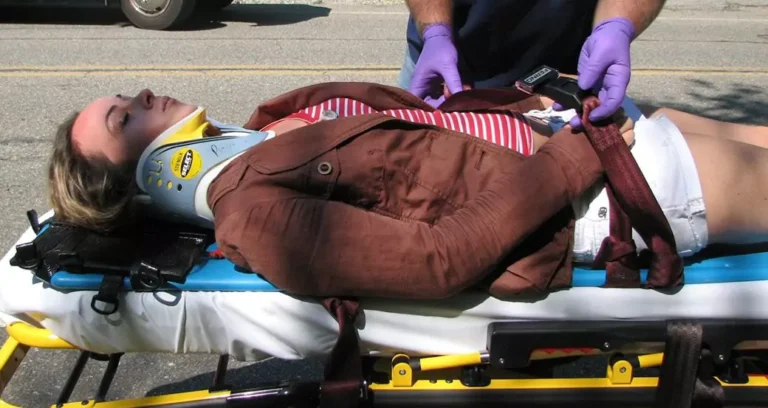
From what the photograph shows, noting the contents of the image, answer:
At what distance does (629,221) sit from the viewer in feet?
6.82

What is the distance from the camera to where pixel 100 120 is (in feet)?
7.72

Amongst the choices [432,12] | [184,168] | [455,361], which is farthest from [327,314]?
[432,12]

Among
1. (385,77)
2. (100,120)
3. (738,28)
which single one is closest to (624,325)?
(100,120)

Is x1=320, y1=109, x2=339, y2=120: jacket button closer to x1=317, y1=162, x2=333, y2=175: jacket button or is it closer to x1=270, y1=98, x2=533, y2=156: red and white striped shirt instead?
x1=270, y1=98, x2=533, y2=156: red and white striped shirt

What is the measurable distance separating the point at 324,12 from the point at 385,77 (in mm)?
3597

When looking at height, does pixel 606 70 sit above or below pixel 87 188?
above

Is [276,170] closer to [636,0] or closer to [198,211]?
[198,211]

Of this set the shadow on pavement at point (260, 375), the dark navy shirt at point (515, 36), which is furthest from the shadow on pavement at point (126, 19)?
the shadow on pavement at point (260, 375)

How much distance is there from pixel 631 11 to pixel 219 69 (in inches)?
192

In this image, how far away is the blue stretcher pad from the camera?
199cm

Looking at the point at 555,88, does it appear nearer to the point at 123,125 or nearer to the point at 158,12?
the point at 123,125

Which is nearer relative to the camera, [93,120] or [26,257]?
→ [26,257]

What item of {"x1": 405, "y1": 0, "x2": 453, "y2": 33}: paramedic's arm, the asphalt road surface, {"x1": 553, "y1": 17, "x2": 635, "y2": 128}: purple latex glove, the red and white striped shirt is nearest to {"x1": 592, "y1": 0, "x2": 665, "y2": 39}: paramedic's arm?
{"x1": 553, "y1": 17, "x2": 635, "y2": 128}: purple latex glove

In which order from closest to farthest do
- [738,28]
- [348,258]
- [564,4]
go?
1. [348,258]
2. [564,4]
3. [738,28]
